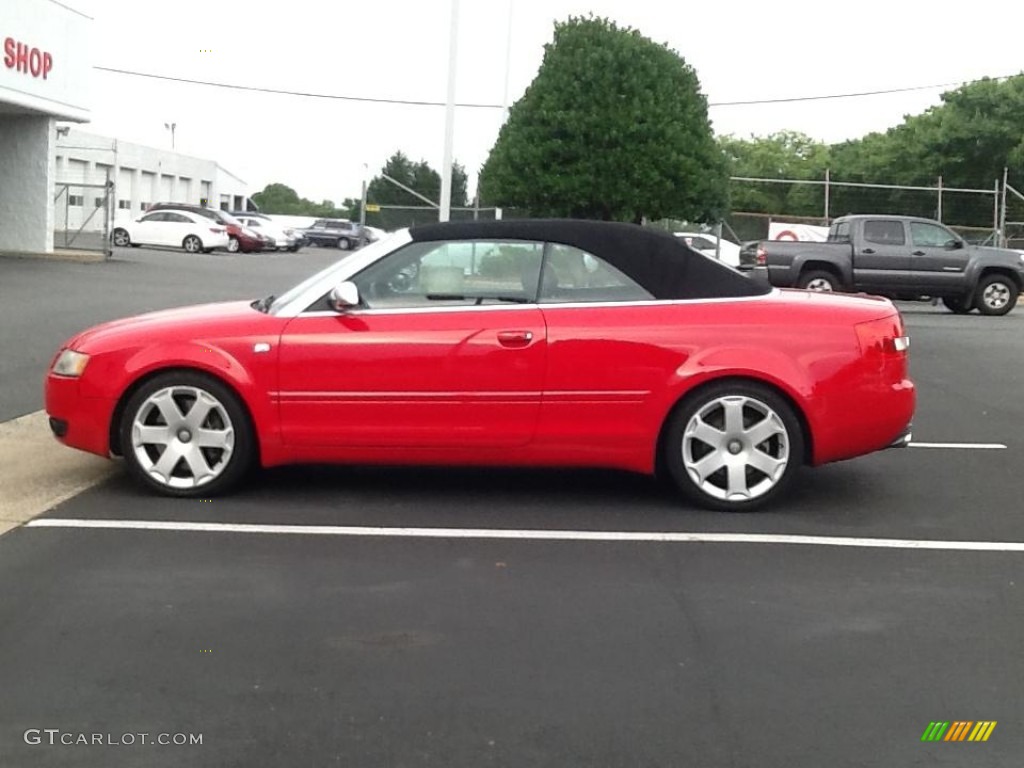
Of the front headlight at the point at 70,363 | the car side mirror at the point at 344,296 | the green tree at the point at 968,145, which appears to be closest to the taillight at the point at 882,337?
the car side mirror at the point at 344,296

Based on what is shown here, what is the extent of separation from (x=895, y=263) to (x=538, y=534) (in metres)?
18.4

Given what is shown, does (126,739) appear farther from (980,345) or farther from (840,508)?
(980,345)

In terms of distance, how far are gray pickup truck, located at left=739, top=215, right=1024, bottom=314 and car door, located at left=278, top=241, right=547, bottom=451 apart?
666 inches

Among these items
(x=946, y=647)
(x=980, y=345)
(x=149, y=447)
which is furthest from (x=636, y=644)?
(x=980, y=345)

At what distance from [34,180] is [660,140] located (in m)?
14.6

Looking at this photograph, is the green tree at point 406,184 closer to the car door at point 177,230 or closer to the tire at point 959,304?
the car door at point 177,230

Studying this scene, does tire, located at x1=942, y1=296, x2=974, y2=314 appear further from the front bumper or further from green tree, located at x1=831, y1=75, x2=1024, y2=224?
green tree, located at x1=831, y1=75, x2=1024, y2=224

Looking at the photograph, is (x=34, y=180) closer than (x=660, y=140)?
No

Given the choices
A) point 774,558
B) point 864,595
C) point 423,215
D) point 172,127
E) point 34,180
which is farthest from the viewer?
point 172,127

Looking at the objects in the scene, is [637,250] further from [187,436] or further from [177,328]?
[187,436]

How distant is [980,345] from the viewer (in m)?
17.0

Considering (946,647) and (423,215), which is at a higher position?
(423,215)

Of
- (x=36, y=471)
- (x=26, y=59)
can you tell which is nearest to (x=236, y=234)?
(x=26, y=59)
